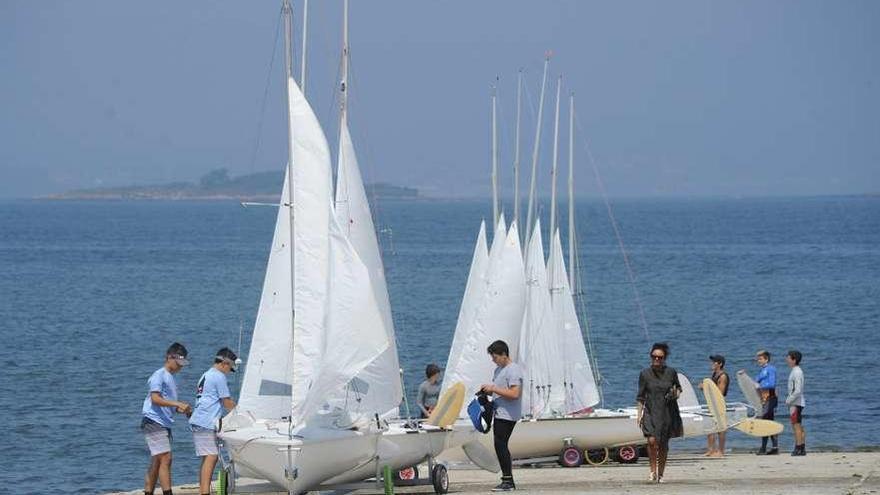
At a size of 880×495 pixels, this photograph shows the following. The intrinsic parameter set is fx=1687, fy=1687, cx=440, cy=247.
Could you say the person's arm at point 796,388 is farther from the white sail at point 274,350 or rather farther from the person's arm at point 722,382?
the white sail at point 274,350

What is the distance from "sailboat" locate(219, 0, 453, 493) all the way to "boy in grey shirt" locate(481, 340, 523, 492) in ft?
2.40

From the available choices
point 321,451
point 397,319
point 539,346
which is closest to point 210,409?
point 321,451

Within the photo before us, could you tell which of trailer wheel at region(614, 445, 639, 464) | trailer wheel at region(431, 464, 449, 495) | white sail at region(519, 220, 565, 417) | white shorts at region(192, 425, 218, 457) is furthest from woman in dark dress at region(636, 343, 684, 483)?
white sail at region(519, 220, 565, 417)

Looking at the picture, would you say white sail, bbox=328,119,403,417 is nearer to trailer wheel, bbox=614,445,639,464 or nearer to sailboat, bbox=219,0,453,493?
sailboat, bbox=219,0,453,493

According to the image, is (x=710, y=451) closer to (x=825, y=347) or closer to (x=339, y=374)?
(x=339, y=374)

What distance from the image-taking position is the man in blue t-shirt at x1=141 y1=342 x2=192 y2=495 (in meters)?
17.5

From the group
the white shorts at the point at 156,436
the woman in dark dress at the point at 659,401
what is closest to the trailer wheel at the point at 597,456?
the woman in dark dress at the point at 659,401

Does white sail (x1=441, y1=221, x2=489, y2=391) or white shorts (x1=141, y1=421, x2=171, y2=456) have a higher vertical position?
white sail (x1=441, y1=221, x2=489, y2=391)

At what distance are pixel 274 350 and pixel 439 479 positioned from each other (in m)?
3.23

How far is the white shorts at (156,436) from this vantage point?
58.2 feet

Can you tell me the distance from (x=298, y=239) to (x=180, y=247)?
10268 centimetres

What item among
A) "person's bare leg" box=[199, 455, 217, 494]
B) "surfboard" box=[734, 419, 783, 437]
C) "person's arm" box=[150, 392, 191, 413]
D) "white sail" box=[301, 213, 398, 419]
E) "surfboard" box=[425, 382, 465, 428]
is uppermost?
"white sail" box=[301, 213, 398, 419]

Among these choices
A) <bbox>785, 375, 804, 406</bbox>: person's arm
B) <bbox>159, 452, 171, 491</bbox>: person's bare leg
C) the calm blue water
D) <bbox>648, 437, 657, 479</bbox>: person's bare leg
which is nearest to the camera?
<bbox>159, 452, 171, 491</bbox>: person's bare leg

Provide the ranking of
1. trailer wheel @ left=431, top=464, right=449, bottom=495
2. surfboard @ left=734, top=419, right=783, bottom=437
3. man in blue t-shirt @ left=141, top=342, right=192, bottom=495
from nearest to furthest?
man in blue t-shirt @ left=141, top=342, right=192, bottom=495, trailer wheel @ left=431, top=464, right=449, bottom=495, surfboard @ left=734, top=419, right=783, bottom=437
